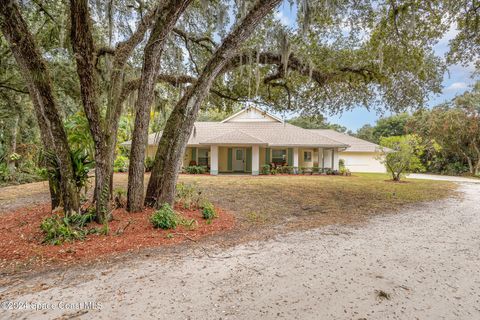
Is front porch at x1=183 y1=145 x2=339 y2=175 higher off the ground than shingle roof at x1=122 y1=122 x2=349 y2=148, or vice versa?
shingle roof at x1=122 y1=122 x2=349 y2=148

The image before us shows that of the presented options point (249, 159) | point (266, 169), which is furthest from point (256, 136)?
point (266, 169)

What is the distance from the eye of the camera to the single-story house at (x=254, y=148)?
57.0 feet

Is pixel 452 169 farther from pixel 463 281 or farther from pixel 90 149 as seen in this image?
pixel 90 149

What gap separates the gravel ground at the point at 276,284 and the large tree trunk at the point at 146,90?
2097 mm

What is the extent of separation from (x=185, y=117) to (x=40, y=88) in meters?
2.49

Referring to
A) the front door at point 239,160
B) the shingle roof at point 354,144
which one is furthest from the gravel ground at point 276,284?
the shingle roof at point 354,144

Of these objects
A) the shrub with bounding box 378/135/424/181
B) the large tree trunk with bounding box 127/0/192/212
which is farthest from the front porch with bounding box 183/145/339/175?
the large tree trunk with bounding box 127/0/192/212

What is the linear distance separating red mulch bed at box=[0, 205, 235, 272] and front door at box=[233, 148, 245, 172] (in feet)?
44.7

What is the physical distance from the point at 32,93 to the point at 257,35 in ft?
18.5

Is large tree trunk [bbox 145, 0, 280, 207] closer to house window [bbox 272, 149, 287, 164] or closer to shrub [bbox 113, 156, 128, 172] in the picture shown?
shrub [bbox 113, 156, 128, 172]

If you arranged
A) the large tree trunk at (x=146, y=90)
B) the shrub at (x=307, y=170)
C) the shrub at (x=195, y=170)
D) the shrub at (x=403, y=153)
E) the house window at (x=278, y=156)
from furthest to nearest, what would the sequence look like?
the house window at (x=278, y=156), the shrub at (x=307, y=170), the shrub at (x=195, y=170), the shrub at (x=403, y=153), the large tree trunk at (x=146, y=90)

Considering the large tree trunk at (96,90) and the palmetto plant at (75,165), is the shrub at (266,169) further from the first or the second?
the palmetto plant at (75,165)

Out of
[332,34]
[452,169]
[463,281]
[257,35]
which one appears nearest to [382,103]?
[332,34]

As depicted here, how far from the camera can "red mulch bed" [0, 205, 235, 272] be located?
3393 millimetres
